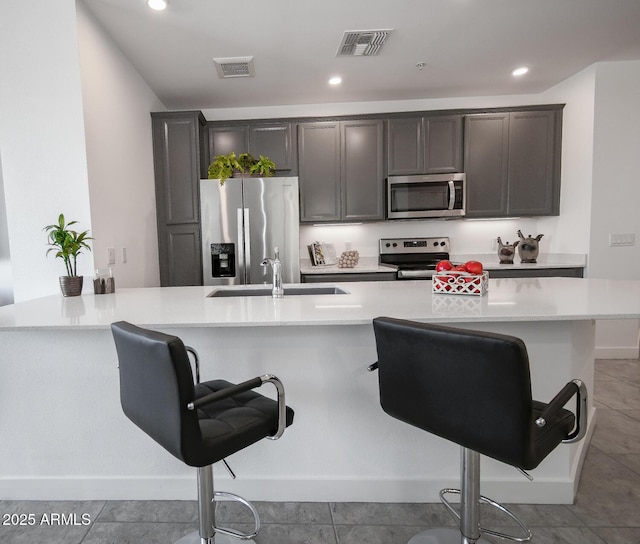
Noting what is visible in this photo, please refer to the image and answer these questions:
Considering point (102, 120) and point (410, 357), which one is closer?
point (410, 357)

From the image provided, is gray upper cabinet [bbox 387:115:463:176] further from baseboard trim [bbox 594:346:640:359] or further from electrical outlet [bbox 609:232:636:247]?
baseboard trim [bbox 594:346:640:359]

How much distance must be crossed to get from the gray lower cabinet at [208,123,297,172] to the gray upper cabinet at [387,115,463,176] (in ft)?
3.31

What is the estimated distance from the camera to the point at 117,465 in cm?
170

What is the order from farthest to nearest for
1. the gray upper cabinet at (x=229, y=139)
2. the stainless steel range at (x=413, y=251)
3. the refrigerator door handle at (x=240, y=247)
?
the stainless steel range at (x=413, y=251)
the gray upper cabinet at (x=229, y=139)
the refrigerator door handle at (x=240, y=247)

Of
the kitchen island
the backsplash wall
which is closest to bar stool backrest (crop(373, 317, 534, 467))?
the kitchen island

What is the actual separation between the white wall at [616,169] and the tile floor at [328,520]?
7.56ft

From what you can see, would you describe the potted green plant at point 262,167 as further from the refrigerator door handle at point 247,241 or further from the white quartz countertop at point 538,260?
the white quartz countertop at point 538,260

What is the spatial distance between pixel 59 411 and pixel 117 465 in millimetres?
361

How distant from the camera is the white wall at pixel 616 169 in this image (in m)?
3.32

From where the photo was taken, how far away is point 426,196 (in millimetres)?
3693

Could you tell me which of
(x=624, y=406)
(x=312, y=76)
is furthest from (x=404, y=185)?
(x=624, y=406)

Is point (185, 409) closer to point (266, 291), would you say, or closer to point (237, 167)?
point (266, 291)

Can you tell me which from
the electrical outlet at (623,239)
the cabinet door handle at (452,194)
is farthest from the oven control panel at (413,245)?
the electrical outlet at (623,239)

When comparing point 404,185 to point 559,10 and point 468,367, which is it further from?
point 468,367
